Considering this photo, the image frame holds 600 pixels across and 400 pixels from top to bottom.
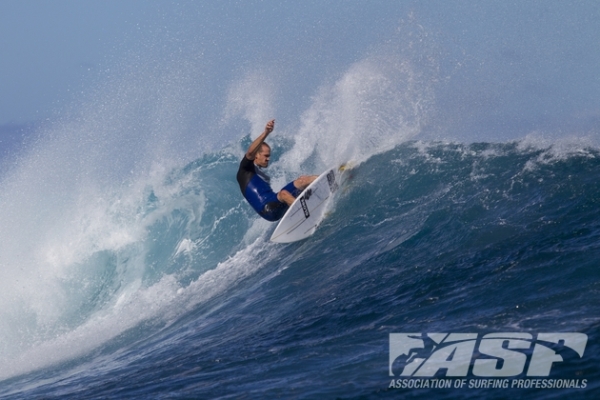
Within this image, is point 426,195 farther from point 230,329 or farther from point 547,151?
point 230,329

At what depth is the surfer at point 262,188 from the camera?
10.5m

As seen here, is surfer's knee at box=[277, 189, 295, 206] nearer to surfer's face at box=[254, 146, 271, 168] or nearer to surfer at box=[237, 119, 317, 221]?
surfer at box=[237, 119, 317, 221]

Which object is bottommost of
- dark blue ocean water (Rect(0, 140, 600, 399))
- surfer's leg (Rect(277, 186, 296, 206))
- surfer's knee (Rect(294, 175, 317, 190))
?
dark blue ocean water (Rect(0, 140, 600, 399))

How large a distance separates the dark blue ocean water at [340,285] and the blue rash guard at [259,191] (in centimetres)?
65

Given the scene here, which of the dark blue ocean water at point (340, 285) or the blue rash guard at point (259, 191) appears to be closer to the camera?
the dark blue ocean water at point (340, 285)

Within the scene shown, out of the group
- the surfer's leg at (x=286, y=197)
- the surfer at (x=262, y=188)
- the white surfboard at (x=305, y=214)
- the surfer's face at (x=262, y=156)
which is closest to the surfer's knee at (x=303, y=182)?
the surfer at (x=262, y=188)

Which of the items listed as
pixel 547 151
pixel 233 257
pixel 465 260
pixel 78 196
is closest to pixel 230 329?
pixel 465 260

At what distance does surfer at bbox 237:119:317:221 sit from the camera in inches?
415

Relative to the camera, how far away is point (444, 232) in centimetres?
862

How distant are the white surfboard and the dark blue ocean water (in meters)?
0.19
